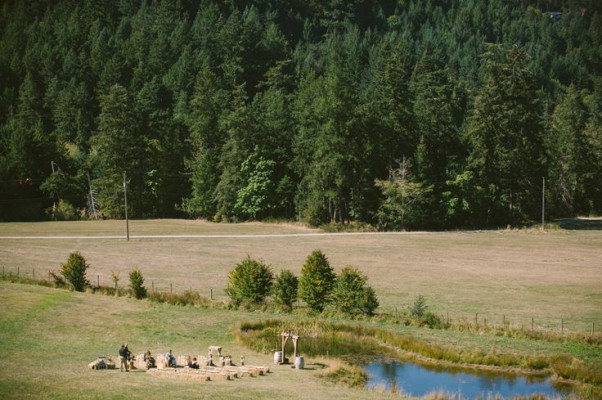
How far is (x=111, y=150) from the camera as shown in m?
117

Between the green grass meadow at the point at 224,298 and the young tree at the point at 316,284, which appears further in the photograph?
the young tree at the point at 316,284

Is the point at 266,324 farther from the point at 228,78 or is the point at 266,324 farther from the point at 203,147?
the point at 228,78

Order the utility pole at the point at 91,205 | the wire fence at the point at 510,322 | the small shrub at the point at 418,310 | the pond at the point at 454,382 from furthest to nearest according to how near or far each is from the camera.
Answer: the utility pole at the point at 91,205, the small shrub at the point at 418,310, the wire fence at the point at 510,322, the pond at the point at 454,382

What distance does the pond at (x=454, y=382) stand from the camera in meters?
34.3

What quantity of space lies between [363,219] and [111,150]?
43621 millimetres

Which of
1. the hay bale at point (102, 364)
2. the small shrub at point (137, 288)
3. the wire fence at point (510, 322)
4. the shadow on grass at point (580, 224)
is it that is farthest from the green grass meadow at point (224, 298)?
the shadow on grass at point (580, 224)

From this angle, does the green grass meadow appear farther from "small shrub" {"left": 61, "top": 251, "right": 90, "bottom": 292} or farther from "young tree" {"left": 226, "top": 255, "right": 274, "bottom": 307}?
"young tree" {"left": 226, "top": 255, "right": 274, "bottom": 307}

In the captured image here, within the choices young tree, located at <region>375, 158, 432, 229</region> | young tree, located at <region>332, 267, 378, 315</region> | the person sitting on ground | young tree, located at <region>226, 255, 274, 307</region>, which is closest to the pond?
young tree, located at <region>332, 267, 378, 315</region>

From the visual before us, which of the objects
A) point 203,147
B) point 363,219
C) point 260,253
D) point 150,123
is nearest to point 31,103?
point 150,123

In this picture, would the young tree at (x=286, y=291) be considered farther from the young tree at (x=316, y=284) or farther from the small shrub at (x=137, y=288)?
the small shrub at (x=137, y=288)

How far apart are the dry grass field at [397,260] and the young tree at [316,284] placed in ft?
14.2

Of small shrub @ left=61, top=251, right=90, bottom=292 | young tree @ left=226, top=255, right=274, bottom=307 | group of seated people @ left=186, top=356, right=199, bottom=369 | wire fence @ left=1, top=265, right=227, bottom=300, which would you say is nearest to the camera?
group of seated people @ left=186, top=356, right=199, bottom=369

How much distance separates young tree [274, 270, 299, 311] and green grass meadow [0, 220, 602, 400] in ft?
7.99

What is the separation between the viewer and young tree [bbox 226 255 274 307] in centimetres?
5207
